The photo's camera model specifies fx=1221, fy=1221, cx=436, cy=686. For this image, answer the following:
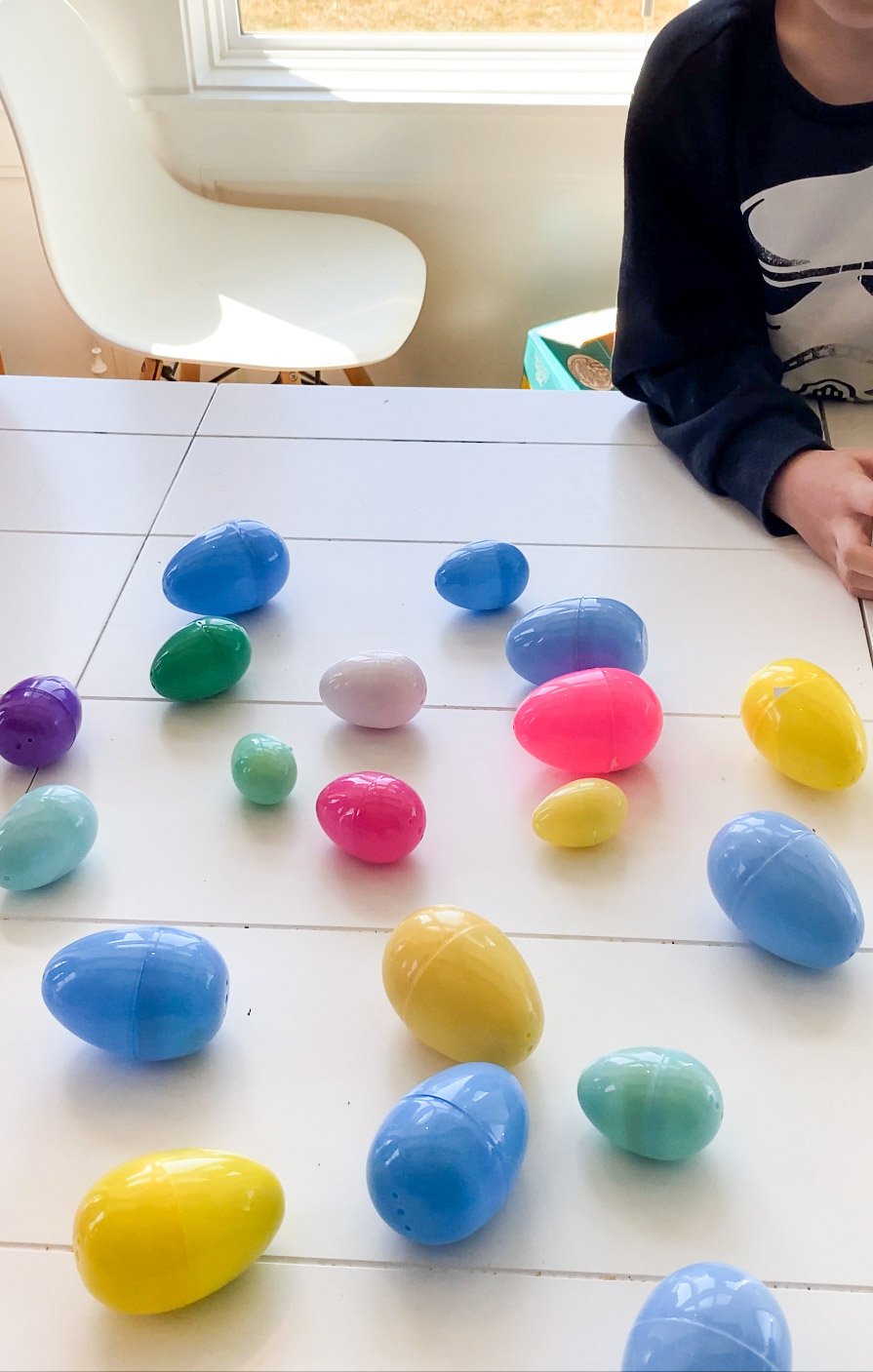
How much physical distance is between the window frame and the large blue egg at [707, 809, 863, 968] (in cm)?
156

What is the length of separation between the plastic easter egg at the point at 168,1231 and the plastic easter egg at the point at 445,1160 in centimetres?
4

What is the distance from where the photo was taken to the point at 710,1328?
379mm

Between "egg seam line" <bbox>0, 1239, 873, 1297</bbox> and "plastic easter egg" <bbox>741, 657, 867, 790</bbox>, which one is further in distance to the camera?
"plastic easter egg" <bbox>741, 657, 867, 790</bbox>

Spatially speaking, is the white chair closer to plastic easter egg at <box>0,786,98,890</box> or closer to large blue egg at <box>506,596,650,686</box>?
large blue egg at <box>506,596,650,686</box>

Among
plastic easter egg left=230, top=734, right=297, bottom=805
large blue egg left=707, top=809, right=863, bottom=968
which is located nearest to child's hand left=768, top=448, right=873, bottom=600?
large blue egg left=707, top=809, right=863, bottom=968

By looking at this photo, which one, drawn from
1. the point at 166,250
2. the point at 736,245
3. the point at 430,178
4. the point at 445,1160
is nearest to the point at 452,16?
the point at 430,178

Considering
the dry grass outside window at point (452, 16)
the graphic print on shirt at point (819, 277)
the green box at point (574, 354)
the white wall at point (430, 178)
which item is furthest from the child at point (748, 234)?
the dry grass outside window at point (452, 16)

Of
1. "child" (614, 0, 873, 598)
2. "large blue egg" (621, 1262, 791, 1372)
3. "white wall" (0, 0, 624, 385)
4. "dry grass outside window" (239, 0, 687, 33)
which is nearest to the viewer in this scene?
"large blue egg" (621, 1262, 791, 1372)

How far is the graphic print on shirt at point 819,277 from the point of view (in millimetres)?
953

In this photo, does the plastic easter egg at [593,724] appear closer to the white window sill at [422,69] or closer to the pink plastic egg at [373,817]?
the pink plastic egg at [373,817]

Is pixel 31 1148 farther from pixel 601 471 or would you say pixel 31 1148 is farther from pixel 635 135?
pixel 635 135

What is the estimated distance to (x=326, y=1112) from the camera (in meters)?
0.48

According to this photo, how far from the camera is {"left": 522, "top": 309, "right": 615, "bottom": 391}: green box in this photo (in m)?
1.61

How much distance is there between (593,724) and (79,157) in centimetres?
138
